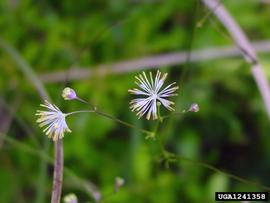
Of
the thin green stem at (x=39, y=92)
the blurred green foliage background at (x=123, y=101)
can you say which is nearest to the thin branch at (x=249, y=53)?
the blurred green foliage background at (x=123, y=101)

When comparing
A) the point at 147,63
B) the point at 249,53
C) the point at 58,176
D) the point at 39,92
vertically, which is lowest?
the point at 58,176

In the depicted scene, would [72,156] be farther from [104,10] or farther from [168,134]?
[104,10]

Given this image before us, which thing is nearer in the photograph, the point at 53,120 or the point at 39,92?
the point at 53,120

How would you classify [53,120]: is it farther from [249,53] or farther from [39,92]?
[249,53]

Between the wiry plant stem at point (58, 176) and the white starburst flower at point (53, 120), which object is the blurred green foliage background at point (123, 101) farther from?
the white starburst flower at point (53, 120)

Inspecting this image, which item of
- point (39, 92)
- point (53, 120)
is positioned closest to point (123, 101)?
point (39, 92)

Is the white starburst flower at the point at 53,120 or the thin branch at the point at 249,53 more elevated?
the thin branch at the point at 249,53
